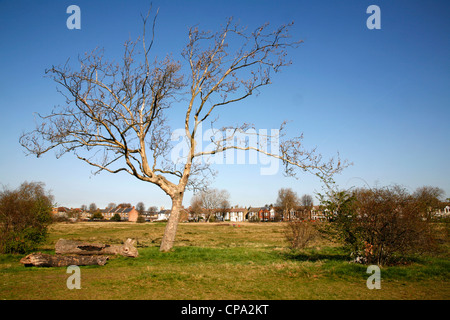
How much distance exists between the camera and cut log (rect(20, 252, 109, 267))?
10453mm

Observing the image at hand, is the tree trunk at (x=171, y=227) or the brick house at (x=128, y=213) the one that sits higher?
the tree trunk at (x=171, y=227)

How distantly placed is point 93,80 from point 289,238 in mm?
14832

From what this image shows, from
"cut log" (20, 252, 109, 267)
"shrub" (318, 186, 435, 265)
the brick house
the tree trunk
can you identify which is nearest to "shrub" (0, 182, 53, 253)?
"cut log" (20, 252, 109, 267)

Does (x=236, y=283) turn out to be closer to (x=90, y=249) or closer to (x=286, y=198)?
(x=90, y=249)

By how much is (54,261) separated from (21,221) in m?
6.30

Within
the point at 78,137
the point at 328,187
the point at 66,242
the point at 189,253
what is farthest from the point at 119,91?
the point at 328,187

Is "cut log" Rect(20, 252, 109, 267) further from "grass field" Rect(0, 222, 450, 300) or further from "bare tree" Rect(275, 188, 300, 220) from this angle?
"bare tree" Rect(275, 188, 300, 220)

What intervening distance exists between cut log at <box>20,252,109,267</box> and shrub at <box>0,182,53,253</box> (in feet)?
14.7

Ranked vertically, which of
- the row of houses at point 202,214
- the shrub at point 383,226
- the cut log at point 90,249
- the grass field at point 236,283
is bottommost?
the row of houses at point 202,214

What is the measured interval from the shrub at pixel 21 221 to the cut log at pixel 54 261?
14.7 ft

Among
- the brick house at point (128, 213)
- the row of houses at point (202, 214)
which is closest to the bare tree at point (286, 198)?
the row of houses at point (202, 214)

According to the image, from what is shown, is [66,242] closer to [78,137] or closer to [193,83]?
[78,137]

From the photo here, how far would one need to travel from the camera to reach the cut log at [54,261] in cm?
1045

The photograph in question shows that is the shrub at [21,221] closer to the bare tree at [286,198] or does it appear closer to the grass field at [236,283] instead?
the grass field at [236,283]
